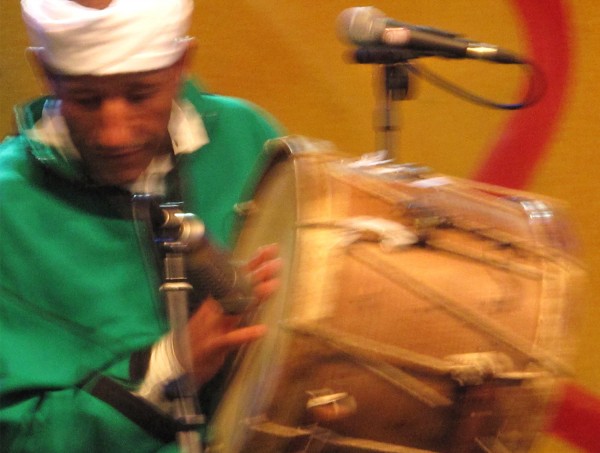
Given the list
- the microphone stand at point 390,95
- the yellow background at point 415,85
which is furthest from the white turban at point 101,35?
the yellow background at point 415,85

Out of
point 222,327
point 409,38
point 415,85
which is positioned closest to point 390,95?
point 409,38

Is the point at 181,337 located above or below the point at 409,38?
below

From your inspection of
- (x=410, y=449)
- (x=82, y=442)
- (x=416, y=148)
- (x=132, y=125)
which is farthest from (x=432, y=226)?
(x=416, y=148)

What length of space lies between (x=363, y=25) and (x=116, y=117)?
18.1 inches

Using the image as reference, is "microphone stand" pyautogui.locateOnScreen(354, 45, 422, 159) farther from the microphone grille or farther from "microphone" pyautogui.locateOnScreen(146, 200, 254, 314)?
"microphone" pyautogui.locateOnScreen(146, 200, 254, 314)

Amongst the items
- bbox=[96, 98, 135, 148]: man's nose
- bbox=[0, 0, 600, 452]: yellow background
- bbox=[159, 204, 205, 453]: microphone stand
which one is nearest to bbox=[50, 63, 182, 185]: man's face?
bbox=[96, 98, 135, 148]: man's nose

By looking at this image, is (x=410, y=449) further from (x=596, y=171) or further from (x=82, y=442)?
(x=596, y=171)

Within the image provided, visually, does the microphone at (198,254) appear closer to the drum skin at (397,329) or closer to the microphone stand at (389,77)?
the drum skin at (397,329)

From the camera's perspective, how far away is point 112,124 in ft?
4.20

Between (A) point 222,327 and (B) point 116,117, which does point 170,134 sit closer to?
(B) point 116,117

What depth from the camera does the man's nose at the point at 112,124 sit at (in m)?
1.28

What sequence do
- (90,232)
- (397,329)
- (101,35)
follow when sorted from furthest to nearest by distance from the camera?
1. (90,232)
2. (101,35)
3. (397,329)

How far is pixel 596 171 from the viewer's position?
2.31m

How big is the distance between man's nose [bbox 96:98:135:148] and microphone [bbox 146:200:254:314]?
1.30ft
